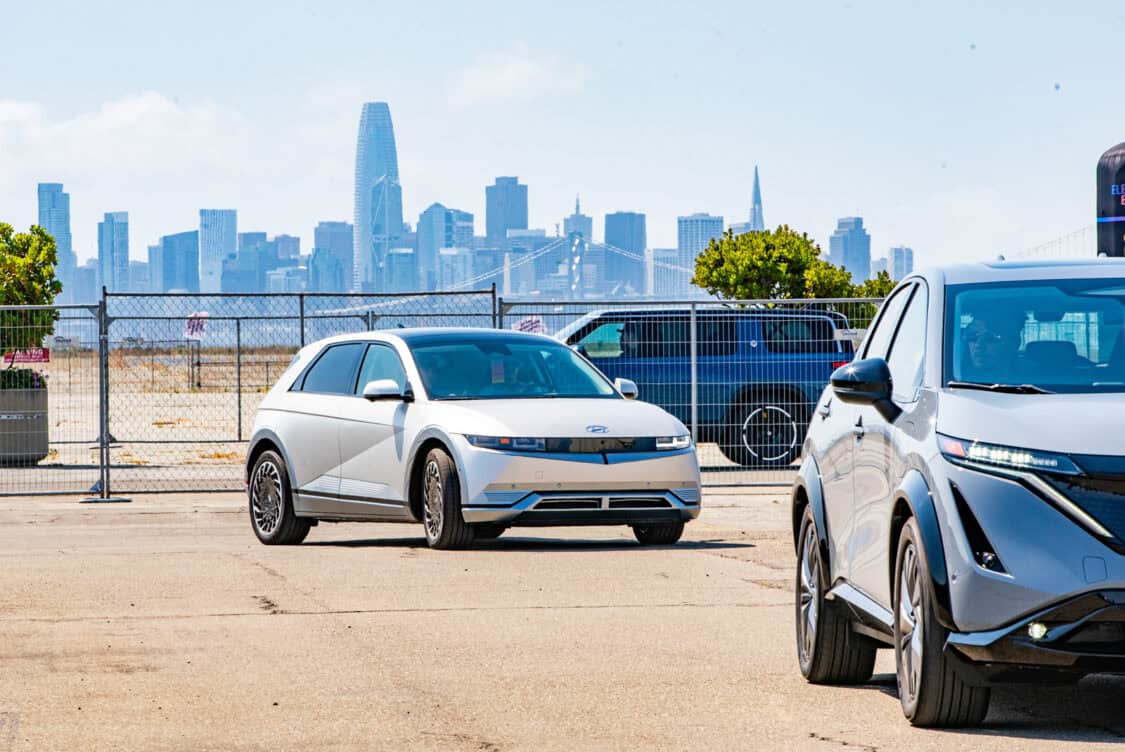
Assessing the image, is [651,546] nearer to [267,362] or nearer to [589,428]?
[589,428]

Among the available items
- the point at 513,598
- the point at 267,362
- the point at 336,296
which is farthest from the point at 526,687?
the point at 267,362

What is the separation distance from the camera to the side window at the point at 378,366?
1449 cm

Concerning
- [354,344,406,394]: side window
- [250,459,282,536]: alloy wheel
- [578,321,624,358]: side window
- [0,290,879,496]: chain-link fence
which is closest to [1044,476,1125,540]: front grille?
[354,344,406,394]: side window

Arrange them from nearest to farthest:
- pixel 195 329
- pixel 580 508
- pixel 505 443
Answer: pixel 505 443
pixel 580 508
pixel 195 329

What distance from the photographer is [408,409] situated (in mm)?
13984

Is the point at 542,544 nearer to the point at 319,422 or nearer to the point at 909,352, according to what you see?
the point at 319,422

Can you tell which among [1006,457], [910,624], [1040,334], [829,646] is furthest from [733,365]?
[1006,457]

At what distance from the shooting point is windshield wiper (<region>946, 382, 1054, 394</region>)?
6.61m

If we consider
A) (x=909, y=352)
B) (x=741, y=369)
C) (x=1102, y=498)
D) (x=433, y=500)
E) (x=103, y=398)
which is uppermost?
(x=909, y=352)

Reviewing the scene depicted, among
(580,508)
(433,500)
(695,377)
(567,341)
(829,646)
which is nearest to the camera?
(829,646)

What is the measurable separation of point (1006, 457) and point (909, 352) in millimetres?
1271

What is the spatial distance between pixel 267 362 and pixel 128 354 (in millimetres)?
3878

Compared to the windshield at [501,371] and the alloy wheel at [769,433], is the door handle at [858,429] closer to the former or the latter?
the windshield at [501,371]

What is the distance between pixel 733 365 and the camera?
829 inches
